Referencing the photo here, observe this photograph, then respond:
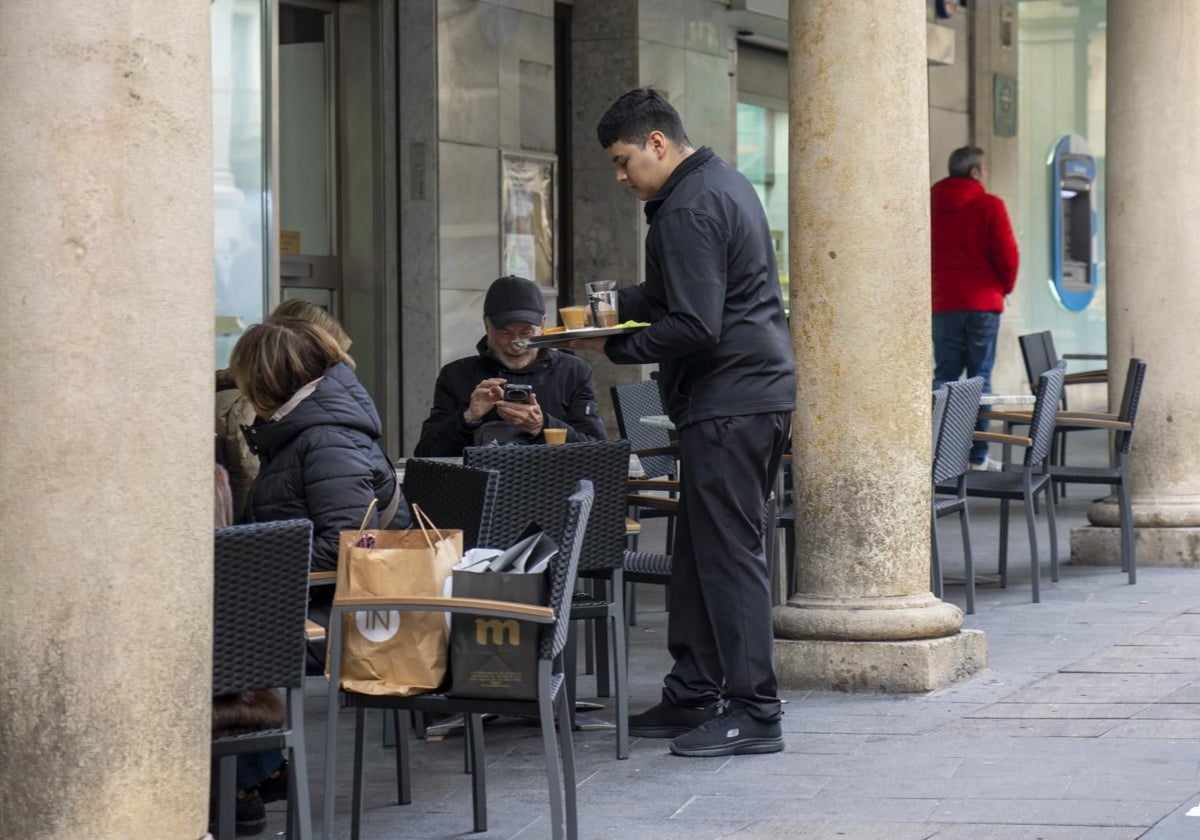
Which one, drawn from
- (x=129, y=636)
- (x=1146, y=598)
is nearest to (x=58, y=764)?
(x=129, y=636)

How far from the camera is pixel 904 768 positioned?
18.1ft

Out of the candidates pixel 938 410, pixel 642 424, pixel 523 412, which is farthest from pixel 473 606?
pixel 642 424

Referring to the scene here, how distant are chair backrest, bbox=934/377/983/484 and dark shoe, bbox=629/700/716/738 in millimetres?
2459

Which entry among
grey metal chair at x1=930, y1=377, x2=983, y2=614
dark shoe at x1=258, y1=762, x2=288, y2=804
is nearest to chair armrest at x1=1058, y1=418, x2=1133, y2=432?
grey metal chair at x1=930, y1=377, x2=983, y2=614

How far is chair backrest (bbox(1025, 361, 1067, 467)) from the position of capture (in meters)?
8.77

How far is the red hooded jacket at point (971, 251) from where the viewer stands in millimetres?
13086

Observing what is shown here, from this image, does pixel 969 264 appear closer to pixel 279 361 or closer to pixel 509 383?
pixel 509 383

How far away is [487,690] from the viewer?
177 inches

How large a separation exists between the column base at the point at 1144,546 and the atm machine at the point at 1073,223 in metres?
11.7

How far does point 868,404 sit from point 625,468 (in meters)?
1.20

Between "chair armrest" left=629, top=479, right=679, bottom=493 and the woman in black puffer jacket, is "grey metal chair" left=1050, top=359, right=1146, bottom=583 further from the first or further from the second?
the woman in black puffer jacket

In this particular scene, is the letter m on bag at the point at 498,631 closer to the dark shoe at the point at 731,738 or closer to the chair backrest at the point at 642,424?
the dark shoe at the point at 731,738

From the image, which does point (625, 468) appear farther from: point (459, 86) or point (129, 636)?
point (459, 86)

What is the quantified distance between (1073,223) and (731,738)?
17200 mm
